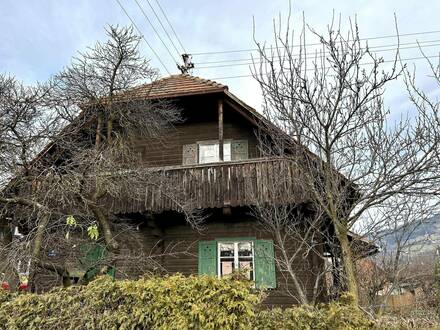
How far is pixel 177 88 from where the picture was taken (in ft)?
43.1

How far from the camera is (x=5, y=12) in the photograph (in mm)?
8195

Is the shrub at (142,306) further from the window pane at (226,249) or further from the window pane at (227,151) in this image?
the window pane at (227,151)

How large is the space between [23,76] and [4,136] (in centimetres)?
195

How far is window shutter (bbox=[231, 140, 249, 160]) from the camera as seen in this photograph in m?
12.6

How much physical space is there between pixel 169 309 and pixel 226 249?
7.64m

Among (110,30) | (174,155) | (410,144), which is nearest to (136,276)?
(174,155)

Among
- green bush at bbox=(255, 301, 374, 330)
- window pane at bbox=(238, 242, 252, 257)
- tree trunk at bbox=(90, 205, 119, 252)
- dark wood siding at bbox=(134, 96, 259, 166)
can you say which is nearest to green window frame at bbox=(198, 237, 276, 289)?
window pane at bbox=(238, 242, 252, 257)

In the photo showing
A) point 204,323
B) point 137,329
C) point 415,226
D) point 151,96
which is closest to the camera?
point 204,323

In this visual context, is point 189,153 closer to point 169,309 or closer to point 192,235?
point 192,235

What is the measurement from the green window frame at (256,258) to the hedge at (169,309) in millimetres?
5779

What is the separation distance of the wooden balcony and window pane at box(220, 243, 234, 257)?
2057 millimetres

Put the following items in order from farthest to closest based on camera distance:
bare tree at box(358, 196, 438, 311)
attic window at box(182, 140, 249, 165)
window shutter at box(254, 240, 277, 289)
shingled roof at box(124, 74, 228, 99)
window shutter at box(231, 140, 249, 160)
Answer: attic window at box(182, 140, 249, 165) → window shutter at box(231, 140, 249, 160) → window shutter at box(254, 240, 277, 289) → shingled roof at box(124, 74, 228, 99) → bare tree at box(358, 196, 438, 311)

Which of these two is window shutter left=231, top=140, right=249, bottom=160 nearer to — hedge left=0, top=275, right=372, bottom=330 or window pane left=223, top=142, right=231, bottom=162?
window pane left=223, top=142, right=231, bottom=162

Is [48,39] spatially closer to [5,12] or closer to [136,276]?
[5,12]
